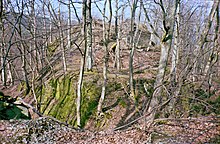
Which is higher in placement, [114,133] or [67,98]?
[114,133]

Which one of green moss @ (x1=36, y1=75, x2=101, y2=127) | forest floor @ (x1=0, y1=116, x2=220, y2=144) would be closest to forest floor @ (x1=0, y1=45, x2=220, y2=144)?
forest floor @ (x1=0, y1=116, x2=220, y2=144)

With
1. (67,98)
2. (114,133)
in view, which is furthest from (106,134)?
(67,98)

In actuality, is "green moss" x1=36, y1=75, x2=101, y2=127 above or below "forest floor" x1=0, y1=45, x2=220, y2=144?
below

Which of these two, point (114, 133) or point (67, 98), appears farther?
point (67, 98)

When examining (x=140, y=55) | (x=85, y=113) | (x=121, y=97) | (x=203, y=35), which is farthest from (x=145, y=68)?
(x=203, y=35)

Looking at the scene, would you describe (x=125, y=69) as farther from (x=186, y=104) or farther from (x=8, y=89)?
(x=8, y=89)

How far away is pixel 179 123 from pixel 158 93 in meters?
1.07

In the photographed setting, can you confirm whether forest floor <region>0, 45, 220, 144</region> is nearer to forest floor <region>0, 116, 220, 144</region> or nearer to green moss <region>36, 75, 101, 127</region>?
forest floor <region>0, 116, 220, 144</region>

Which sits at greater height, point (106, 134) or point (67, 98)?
point (106, 134)

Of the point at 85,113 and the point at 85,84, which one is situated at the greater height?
the point at 85,84

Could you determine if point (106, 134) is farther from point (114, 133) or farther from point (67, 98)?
point (67, 98)

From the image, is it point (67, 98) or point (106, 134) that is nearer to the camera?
point (106, 134)

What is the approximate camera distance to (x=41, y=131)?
6109mm

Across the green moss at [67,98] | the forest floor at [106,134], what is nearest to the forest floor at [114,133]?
the forest floor at [106,134]
